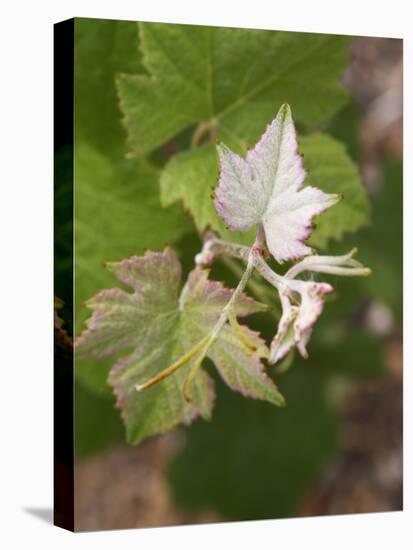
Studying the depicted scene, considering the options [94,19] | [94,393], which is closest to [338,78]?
[94,19]

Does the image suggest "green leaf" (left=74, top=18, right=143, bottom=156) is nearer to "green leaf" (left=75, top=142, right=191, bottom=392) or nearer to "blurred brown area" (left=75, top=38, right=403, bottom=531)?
"green leaf" (left=75, top=142, right=191, bottom=392)

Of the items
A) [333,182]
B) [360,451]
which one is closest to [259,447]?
[360,451]

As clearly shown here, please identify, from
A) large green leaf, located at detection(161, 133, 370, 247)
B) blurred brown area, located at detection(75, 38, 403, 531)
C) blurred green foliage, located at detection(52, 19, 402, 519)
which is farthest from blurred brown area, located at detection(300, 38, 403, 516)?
large green leaf, located at detection(161, 133, 370, 247)

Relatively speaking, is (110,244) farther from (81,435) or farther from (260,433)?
(260,433)

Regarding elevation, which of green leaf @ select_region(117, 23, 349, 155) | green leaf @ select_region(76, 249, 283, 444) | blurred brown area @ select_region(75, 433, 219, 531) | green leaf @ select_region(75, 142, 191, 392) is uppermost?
green leaf @ select_region(117, 23, 349, 155)

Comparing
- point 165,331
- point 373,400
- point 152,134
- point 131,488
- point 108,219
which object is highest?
point 152,134

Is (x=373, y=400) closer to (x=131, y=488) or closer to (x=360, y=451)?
(x=360, y=451)

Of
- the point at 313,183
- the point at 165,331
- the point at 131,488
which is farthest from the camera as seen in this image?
the point at 131,488
